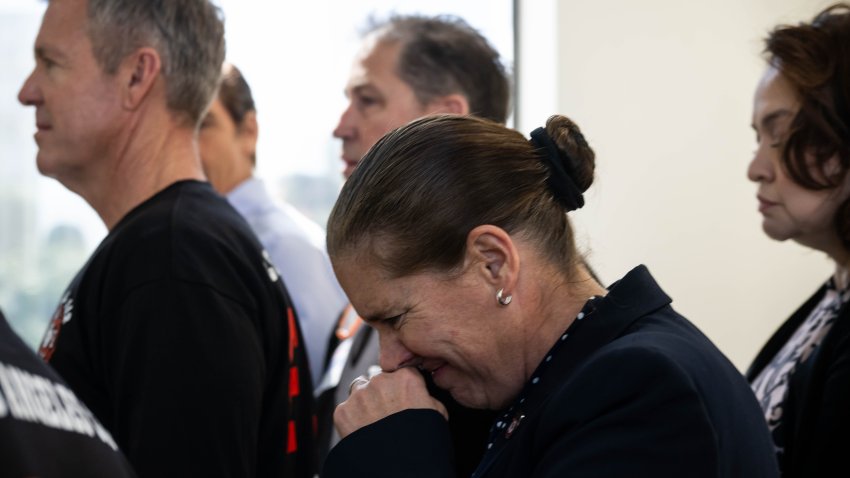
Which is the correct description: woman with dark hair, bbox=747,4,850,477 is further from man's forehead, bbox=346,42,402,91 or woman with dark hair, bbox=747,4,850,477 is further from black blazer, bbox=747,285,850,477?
man's forehead, bbox=346,42,402,91

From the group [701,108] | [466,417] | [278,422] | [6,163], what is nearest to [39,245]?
[6,163]

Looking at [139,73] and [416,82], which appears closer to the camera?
[139,73]

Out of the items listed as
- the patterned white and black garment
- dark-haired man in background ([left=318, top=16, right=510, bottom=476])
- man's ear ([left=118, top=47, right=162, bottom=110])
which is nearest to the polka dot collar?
the patterned white and black garment

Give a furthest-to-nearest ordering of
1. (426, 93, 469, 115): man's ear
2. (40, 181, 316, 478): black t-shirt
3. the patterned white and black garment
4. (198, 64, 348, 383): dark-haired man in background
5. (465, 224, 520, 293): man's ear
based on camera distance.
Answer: (198, 64, 348, 383): dark-haired man in background → (426, 93, 469, 115): man's ear → the patterned white and black garment → (40, 181, 316, 478): black t-shirt → (465, 224, 520, 293): man's ear

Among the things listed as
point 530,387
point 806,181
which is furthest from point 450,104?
point 530,387

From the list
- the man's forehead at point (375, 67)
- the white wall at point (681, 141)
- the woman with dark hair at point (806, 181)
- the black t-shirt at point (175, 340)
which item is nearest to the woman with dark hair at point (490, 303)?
the black t-shirt at point (175, 340)

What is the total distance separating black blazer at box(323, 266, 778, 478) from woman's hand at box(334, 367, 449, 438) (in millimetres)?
21

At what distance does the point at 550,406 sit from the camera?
1.26 m

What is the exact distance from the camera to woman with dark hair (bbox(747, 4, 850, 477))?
1909 millimetres

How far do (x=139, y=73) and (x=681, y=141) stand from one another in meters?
1.98

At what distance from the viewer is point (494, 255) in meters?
1.33

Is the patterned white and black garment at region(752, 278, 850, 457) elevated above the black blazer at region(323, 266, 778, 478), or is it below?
below

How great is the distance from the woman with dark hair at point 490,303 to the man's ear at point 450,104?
46.4 inches

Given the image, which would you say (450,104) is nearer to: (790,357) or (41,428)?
(790,357)
